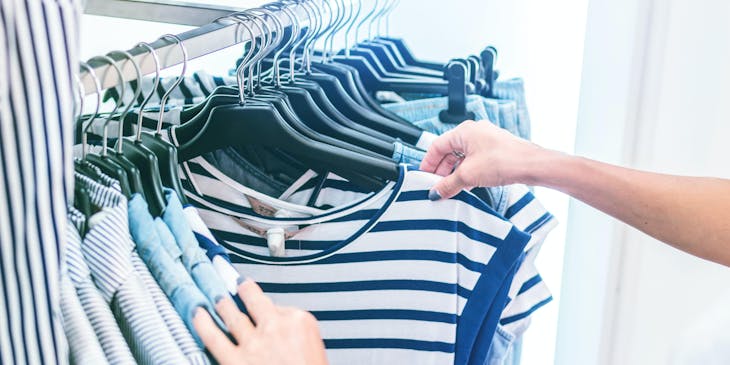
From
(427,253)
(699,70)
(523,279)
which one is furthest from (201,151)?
(699,70)

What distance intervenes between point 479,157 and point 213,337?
0.39 metres

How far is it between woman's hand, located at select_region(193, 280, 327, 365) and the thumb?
0.25 meters

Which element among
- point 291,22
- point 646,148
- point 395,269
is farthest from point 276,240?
point 646,148

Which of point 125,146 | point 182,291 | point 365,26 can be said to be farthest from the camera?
point 365,26

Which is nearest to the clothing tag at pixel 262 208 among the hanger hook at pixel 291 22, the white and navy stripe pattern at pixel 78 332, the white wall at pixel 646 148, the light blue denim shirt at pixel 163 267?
the hanger hook at pixel 291 22

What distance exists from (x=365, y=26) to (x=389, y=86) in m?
0.40

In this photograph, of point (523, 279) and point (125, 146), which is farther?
point (523, 279)

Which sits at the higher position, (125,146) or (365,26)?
(365,26)

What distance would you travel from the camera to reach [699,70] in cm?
123

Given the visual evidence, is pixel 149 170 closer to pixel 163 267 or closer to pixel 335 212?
pixel 163 267

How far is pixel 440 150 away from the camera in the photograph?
2.68ft

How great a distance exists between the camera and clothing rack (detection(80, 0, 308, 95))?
0.53m

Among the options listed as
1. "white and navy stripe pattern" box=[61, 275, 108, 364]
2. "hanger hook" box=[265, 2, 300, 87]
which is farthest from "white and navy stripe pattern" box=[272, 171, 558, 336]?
"white and navy stripe pattern" box=[61, 275, 108, 364]

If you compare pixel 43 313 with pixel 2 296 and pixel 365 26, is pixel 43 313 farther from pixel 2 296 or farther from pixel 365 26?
pixel 365 26
